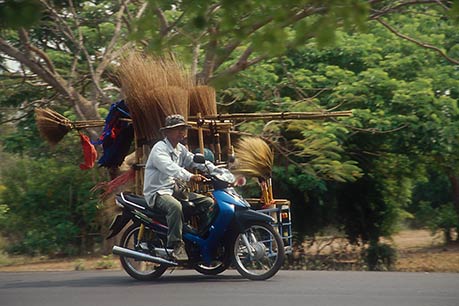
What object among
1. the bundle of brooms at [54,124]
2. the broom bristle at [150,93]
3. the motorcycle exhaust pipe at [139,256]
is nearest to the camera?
the motorcycle exhaust pipe at [139,256]

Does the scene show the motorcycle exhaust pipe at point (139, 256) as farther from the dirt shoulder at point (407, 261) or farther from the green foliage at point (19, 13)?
the green foliage at point (19, 13)

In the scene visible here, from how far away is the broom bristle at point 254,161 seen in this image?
9781 mm

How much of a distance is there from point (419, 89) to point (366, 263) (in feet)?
10.2

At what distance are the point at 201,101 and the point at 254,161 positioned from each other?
0.98 m

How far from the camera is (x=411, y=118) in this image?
500 inches

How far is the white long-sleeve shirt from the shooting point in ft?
28.2

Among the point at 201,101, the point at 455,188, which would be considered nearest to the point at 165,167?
the point at 201,101

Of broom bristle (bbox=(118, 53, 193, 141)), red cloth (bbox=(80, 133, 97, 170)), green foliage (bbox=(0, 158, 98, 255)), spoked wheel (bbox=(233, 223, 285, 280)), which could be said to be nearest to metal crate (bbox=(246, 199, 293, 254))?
spoked wheel (bbox=(233, 223, 285, 280))

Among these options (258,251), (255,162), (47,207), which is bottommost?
(258,251)

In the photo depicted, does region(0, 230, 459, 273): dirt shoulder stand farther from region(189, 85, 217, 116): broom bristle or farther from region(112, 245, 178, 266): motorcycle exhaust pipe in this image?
region(189, 85, 217, 116): broom bristle

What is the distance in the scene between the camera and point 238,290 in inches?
321

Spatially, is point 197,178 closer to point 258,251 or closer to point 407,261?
point 258,251

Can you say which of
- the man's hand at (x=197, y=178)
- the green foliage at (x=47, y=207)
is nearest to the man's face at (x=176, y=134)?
the man's hand at (x=197, y=178)

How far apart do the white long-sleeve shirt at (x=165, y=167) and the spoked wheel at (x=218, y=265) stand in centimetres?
86
